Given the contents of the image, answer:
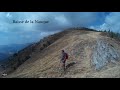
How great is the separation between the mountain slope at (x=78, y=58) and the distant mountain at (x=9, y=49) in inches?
14.4

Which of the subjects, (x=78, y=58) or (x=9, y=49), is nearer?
(x=9, y=49)

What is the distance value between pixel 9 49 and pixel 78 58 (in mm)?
1561

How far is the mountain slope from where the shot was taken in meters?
5.19

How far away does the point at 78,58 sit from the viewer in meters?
5.31

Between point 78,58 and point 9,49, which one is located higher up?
point 9,49

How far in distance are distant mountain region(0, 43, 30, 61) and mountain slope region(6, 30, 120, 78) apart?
1.20 feet

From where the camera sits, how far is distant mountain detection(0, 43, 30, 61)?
5.20 m

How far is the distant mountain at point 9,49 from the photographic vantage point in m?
5.20

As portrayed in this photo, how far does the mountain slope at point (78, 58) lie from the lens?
519 cm
